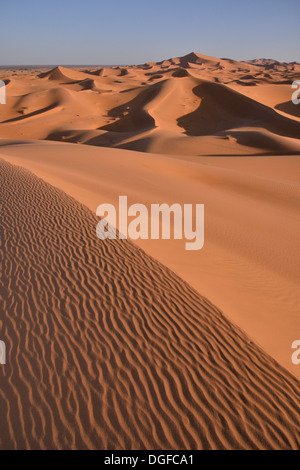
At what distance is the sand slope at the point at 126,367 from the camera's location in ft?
9.46

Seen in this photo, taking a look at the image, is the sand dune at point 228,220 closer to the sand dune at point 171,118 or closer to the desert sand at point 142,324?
the desert sand at point 142,324

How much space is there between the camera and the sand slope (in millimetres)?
2883

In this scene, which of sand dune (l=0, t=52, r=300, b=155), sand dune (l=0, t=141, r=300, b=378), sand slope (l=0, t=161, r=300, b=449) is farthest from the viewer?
sand dune (l=0, t=52, r=300, b=155)

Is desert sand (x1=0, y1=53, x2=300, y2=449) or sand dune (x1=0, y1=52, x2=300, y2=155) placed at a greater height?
sand dune (x1=0, y1=52, x2=300, y2=155)

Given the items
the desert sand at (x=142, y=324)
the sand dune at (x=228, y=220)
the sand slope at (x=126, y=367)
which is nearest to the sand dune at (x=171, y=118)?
the sand dune at (x=228, y=220)

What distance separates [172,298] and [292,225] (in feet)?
19.5

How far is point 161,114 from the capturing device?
33.6 meters

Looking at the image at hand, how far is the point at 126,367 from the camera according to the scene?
338 cm

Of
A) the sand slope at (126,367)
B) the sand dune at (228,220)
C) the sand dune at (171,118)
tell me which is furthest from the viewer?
the sand dune at (171,118)

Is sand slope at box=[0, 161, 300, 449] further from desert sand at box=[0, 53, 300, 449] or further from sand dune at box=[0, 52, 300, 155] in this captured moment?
sand dune at box=[0, 52, 300, 155]

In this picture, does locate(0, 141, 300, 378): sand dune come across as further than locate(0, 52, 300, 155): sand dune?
No

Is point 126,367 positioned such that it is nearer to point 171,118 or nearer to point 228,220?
point 228,220

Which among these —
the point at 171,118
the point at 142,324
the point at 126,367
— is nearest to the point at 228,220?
the point at 142,324

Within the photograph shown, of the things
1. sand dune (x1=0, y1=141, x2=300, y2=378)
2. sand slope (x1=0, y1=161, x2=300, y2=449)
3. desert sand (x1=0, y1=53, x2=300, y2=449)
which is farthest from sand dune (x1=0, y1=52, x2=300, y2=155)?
sand slope (x1=0, y1=161, x2=300, y2=449)
